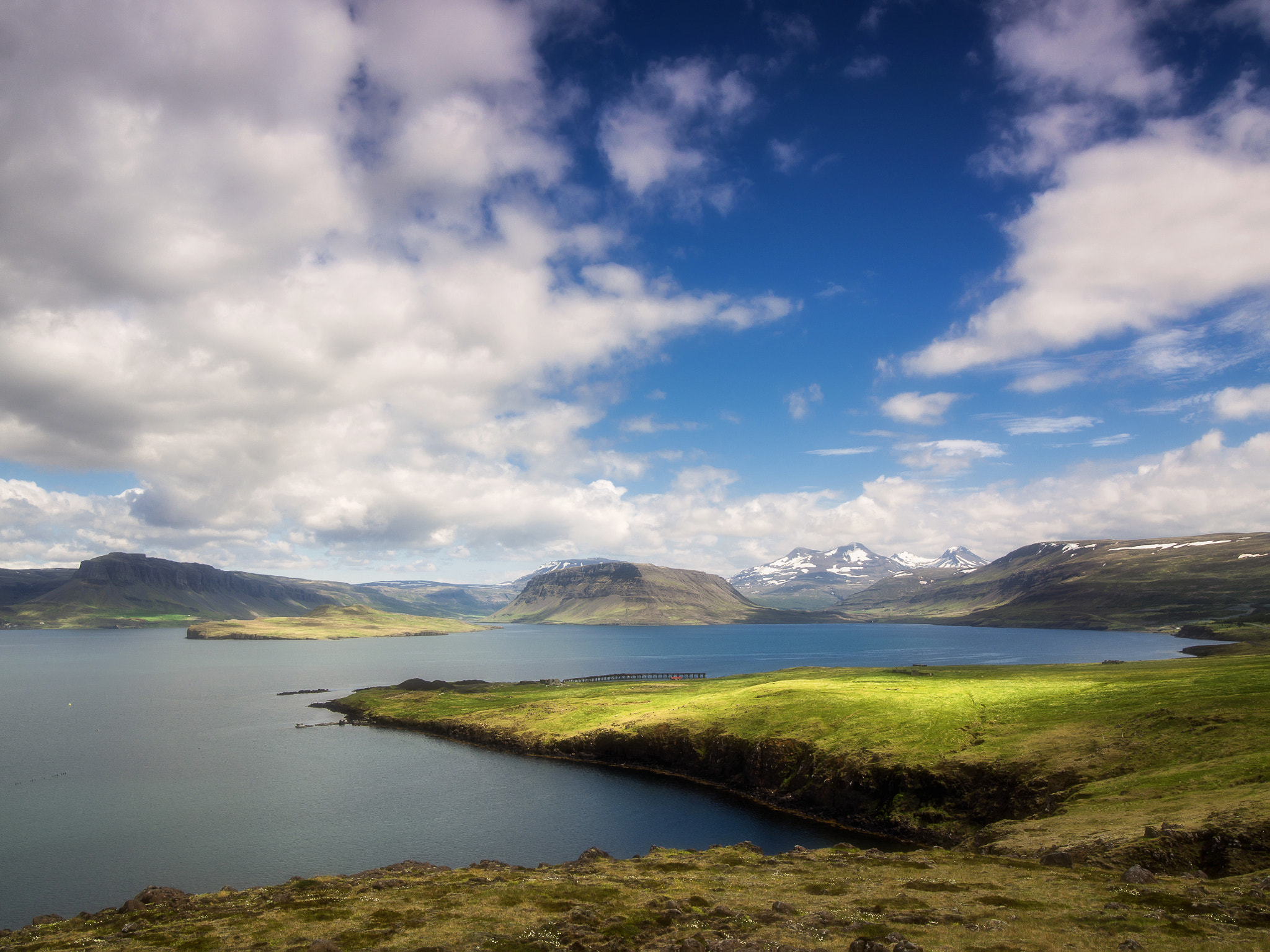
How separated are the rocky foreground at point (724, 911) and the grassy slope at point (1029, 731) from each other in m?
10.9

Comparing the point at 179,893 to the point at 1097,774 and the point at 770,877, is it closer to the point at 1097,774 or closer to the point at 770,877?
the point at 770,877

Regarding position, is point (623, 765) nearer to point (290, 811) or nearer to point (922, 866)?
point (290, 811)

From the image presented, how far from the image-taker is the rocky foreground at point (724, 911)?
29172mm

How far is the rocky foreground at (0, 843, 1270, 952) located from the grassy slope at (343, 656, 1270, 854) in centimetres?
1094

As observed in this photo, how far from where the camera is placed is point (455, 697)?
15450 centimetres

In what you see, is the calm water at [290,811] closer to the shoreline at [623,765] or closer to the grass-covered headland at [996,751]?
the shoreline at [623,765]

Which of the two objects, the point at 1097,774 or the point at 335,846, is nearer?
the point at 1097,774

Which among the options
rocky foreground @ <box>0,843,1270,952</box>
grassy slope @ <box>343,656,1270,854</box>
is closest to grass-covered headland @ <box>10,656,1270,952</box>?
rocky foreground @ <box>0,843,1270,952</box>

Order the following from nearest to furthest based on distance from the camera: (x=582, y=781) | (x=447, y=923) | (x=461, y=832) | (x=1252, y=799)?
(x=447, y=923)
(x=1252, y=799)
(x=461, y=832)
(x=582, y=781)

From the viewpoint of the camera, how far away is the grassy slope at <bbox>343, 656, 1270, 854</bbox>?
4916 cm

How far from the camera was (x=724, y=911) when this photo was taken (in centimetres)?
Result: 3584

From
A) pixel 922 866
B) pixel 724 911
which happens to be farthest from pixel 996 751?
pixel 724 911

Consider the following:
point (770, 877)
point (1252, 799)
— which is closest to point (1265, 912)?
point (1252, 799)

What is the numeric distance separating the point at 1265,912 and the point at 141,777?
122 meters
